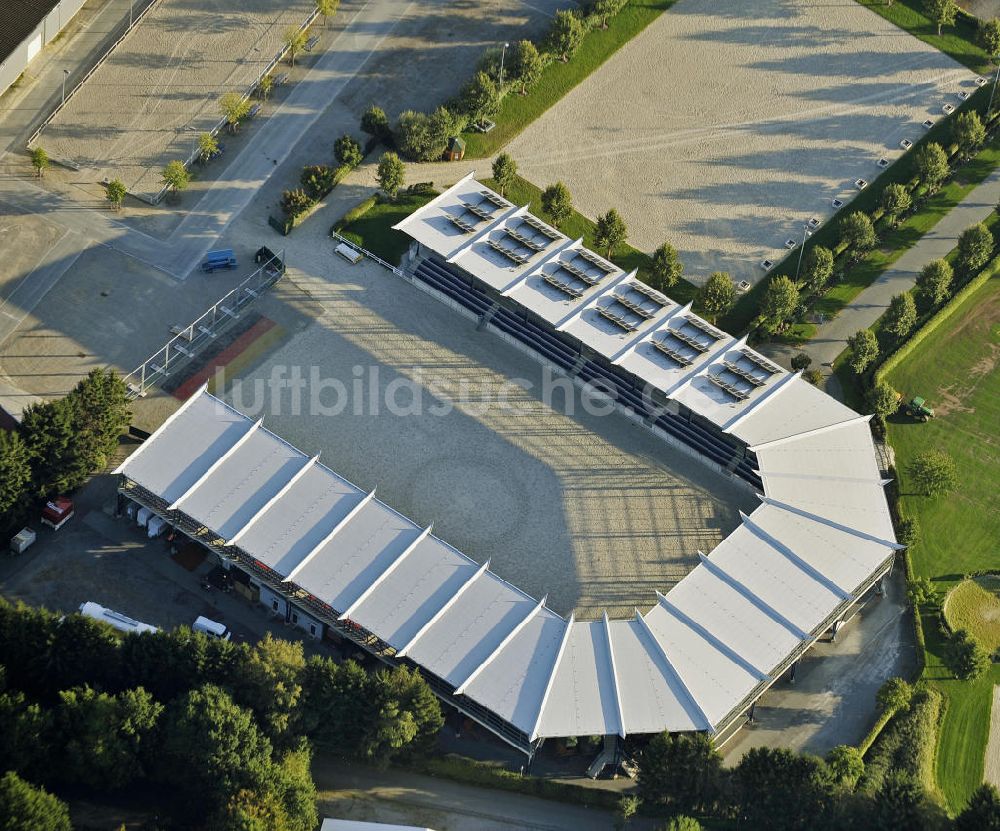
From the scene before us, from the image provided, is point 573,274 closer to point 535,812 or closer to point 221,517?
point 221,517

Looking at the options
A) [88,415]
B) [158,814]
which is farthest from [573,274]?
[158,814]

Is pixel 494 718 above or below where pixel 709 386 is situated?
below

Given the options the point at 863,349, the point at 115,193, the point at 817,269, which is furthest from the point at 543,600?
the point at 115,193

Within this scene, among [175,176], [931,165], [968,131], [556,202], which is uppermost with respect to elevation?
[968,131]

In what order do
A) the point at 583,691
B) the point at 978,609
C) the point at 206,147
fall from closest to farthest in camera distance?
the point at 583,691
the point at 978,609
the point at 206,147

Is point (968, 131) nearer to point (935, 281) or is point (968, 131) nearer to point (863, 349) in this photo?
point (935, 281)

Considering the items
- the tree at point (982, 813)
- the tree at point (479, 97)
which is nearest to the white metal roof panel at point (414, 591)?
the tree at point (982, 813)

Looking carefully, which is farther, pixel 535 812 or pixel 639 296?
pixel 639 296
